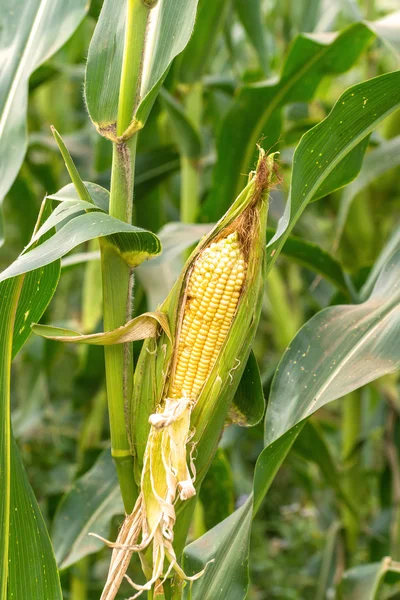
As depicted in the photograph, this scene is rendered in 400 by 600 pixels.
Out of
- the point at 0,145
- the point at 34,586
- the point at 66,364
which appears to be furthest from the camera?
the point at 66,364

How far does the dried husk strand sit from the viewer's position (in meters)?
0.59

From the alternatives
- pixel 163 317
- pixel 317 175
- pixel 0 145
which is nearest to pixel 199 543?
pixel 163 317

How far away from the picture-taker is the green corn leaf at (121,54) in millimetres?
648

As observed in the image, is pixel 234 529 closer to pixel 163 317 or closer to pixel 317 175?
pixel 163 317

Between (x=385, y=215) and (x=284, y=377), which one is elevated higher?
(x=385, y=215)

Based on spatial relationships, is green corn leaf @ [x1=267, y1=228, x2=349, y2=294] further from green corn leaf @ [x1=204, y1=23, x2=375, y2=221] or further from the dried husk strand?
the dried husk strand

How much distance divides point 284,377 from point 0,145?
0.47m

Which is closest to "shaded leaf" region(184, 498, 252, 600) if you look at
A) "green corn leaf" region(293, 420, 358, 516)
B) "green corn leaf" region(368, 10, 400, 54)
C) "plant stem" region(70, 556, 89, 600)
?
"green corn leaf" region(293, 420, 358, 516)

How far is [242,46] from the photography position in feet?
7.54

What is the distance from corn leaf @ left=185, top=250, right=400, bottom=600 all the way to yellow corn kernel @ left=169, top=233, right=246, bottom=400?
0.11 meters

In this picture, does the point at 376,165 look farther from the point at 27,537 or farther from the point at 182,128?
the point at 27,537

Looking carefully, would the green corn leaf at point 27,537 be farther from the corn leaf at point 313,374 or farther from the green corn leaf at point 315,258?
the green corn leaf at point 315,258

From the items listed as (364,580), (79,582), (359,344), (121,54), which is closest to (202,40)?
(121,54)

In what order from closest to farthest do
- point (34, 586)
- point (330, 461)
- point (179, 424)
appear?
point (179, 424) → point (34, 586) → point (330, 461)
